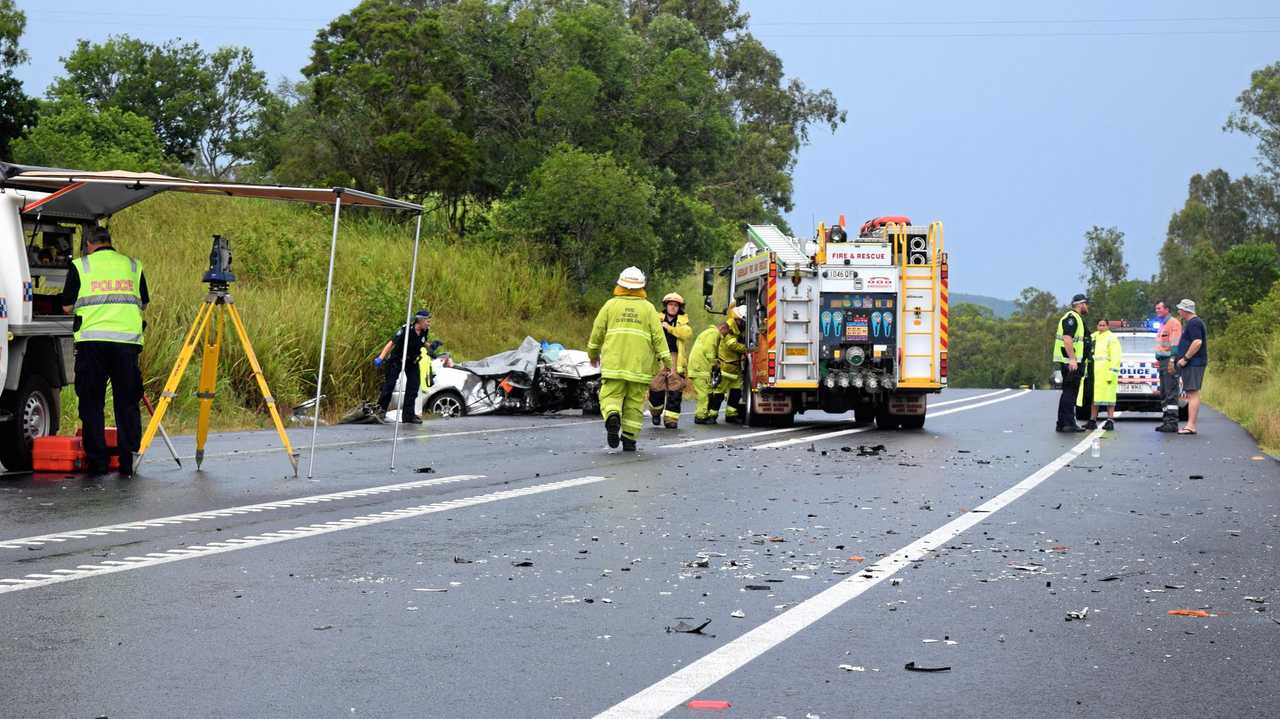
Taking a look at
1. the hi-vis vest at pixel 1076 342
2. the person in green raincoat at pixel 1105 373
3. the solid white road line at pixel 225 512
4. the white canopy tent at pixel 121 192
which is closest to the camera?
the solid white road line at pixel 225 512

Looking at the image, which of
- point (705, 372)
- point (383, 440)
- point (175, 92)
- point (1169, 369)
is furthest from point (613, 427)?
point (175, 92)

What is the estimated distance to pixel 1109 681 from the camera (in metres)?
6.09

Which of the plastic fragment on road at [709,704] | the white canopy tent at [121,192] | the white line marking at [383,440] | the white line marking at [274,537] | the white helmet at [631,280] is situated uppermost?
the white canopy tent at [121,192]

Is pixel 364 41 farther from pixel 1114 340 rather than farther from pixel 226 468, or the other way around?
pixel 226 468

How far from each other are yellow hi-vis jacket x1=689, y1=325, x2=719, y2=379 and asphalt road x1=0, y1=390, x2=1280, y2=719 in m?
9.70

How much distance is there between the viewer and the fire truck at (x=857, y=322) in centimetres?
2356

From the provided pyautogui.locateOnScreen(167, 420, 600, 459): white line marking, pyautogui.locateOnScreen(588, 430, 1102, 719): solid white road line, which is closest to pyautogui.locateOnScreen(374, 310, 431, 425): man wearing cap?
pyautogui.locateOnScreen(167, 420, 600, 459): white line marking

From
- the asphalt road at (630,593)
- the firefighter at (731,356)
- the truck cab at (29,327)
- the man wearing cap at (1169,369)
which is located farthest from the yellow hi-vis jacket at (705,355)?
the truck cab at (29,327)

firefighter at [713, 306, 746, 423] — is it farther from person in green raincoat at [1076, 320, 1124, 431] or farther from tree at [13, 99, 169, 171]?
tree at [13, 99, 169, 171]

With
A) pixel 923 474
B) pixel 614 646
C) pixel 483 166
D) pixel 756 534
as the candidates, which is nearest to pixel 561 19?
pixel 483 166

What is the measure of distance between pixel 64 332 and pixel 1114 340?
55.6 feet

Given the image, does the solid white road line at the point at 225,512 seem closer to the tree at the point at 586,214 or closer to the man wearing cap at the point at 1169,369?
the man wearing cap at the point at 1169,369

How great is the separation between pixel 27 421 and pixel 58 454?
550 mm

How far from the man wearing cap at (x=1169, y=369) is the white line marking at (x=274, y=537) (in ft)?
42.9
